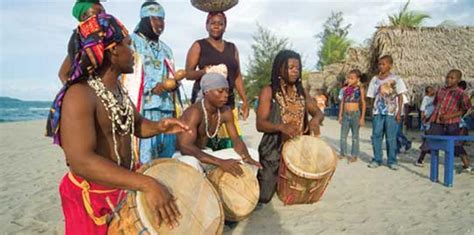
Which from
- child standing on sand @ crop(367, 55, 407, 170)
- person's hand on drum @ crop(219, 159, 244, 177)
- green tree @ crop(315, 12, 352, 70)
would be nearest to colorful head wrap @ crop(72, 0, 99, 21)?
person's hand on drum @ crop(219, 159, 244, 177)

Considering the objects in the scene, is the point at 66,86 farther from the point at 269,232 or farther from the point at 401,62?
the point at 401,62

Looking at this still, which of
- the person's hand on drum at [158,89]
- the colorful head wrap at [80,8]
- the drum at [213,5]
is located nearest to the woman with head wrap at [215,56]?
the drum at [213,5]

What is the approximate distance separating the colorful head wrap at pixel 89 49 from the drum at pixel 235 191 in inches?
66.3

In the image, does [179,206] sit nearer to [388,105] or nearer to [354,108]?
[388,105]

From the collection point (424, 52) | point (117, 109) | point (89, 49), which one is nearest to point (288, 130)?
point (117, 109)

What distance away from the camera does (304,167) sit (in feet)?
12.9

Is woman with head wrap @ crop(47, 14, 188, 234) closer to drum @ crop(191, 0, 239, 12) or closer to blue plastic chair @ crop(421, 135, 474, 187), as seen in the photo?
drum @ crop(191, 0, 239, 12)

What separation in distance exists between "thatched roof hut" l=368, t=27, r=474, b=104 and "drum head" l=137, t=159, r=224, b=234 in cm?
1090

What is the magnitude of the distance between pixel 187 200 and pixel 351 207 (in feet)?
9.22

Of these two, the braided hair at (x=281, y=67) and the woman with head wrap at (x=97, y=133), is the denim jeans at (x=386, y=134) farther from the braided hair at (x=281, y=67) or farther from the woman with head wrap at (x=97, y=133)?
the woman with head wrap at (x=97, y=133)

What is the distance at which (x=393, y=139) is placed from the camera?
20.9 ft

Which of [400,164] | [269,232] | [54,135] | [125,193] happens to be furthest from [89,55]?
[400,164]

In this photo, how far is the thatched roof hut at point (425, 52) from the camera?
11.8 m

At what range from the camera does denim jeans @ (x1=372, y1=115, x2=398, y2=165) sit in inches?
251
